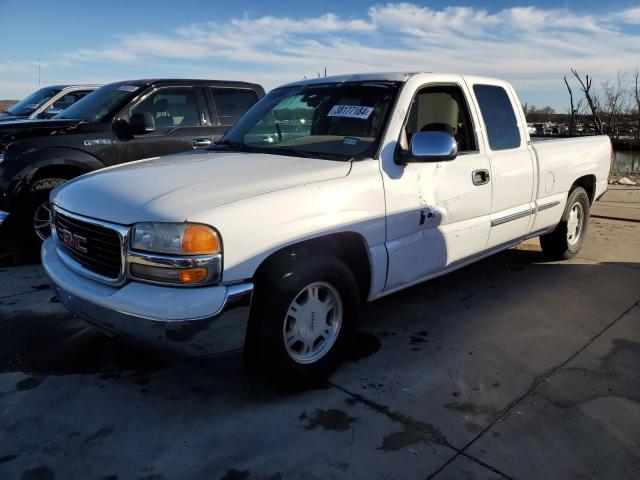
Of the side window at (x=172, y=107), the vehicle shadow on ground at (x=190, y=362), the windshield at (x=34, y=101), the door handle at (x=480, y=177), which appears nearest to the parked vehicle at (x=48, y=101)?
the windshield at (x=34, y=101)

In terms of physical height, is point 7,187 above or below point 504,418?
above

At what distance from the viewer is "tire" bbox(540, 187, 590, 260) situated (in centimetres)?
538

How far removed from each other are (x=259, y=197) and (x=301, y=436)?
1.20 metres

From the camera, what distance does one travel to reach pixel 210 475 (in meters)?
2.32

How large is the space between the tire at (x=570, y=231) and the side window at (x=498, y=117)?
4.26 feet

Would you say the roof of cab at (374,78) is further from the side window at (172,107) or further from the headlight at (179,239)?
the side window at (172,107)

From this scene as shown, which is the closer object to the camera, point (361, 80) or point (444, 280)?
point (361, 80)

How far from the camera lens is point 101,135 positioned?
18.6 feet

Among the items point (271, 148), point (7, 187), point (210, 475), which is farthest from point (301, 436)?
point (7, 187)

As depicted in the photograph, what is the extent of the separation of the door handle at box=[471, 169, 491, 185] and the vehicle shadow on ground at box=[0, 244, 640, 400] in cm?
104

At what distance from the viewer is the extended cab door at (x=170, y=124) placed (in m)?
5.93

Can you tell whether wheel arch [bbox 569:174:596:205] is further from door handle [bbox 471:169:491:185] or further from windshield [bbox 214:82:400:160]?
windshield [bbox 214:82:400:160]

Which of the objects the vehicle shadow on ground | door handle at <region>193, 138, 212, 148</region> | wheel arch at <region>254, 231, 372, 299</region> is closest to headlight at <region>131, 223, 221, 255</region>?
wheel arch at <region>254, 231, 372, 299</region>

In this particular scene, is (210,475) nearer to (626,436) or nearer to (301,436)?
(301,436)
